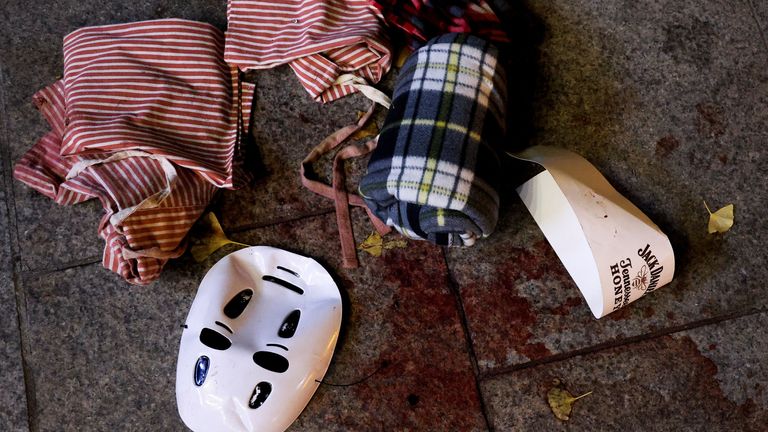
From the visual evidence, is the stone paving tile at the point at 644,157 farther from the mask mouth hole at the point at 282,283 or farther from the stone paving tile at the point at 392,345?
the mask mouth hole at the point at 282,283

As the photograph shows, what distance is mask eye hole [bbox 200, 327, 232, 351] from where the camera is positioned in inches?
52.6

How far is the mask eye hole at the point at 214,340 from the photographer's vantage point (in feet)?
4.39

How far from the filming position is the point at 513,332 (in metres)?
1.44

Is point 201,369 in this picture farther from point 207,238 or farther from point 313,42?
point 313,42

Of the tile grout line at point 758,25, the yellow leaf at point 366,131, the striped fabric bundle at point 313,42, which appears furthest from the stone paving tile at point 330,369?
the tile grout line at point 758,25

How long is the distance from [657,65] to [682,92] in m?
0.10

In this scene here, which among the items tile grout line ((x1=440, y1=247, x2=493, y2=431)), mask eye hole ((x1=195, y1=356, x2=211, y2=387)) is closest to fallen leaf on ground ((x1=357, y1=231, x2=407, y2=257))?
tile grout line ((x1=440, y1=247, x2=493, y2=431))

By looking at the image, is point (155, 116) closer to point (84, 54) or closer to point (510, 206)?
point (84, 54)

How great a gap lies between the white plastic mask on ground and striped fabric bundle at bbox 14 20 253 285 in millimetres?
178

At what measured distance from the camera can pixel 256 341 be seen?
4.44ft

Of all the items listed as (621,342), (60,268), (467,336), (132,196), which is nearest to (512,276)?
(467,336)

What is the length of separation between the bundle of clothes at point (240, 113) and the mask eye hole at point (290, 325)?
211mm

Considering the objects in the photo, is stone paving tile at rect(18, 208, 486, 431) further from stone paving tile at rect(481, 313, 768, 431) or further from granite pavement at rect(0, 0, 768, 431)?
stone paving tile at rect(481, 313, 768, 431)

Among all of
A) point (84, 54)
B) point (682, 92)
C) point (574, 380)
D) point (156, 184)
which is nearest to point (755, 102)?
point (682, 92)
